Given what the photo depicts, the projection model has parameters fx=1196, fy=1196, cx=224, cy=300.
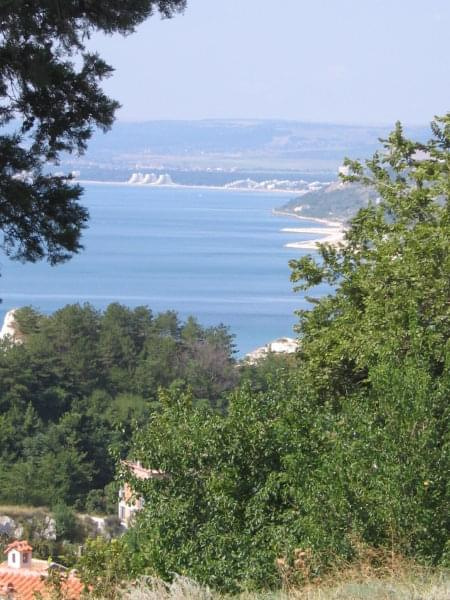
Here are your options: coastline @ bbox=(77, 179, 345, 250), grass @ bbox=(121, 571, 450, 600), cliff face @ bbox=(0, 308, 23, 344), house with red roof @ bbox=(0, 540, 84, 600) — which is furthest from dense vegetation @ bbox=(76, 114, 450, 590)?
cliff face @ bbox=(0, 308, 23, 344)

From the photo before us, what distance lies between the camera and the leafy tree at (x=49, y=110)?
6016 mm

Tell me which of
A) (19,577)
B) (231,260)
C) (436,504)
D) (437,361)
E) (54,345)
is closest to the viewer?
(436,504)

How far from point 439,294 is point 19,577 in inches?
244

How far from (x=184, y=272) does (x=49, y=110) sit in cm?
6715

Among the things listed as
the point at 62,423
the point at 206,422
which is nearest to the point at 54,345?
the point at 62,423

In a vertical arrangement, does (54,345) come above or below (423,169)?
below

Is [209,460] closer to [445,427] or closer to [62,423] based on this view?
[445,427]

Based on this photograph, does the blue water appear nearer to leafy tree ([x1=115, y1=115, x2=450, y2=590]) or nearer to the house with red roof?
the house with red roof

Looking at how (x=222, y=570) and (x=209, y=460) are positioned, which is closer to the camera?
(x=222, y=570)

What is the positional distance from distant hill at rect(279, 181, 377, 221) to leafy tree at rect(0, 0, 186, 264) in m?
107

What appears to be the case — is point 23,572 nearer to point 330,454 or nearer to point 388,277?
point 388,277

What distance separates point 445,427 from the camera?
5984mm

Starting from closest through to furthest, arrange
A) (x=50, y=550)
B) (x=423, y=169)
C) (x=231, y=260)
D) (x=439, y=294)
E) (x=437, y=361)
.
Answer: (x=437, y=361), (x=439, y=294), (x=423, y=169), (x=50, y=550), (x=231, y=260)

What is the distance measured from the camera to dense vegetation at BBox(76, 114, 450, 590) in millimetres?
5590
